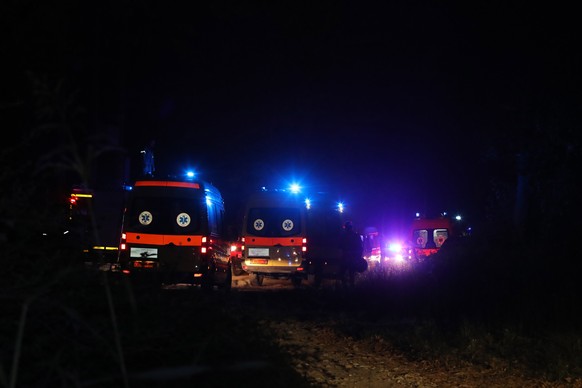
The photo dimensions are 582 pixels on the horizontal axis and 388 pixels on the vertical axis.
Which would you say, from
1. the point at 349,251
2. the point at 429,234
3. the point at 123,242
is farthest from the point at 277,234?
the point at 429,234

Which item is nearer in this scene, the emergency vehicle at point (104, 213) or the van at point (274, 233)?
the emergency vehicle at point (104, 213)

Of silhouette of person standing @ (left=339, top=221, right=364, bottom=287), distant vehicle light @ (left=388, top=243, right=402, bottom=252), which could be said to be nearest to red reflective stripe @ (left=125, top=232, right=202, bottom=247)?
silhouette of person standing @ (left=339, top=221, right=364, bottom=287)

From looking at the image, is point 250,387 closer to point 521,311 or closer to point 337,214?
point 521,311

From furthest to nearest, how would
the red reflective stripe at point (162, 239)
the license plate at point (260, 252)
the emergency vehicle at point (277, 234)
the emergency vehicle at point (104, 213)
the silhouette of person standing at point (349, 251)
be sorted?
the silhouette of person standing at point (349, 251)
the license plate at point (260, 252)
the emergency vehicle at point (277, 234)
the red reflective stripe at point (162, 239)
the emergency vehicle at point (104, 213)

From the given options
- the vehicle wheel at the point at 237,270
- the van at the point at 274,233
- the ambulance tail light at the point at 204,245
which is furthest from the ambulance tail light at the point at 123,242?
the vehicle wheel at the point at 237,270

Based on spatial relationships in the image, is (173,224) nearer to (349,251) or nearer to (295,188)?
(295,188)

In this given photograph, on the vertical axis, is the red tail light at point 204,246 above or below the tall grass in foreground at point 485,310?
above

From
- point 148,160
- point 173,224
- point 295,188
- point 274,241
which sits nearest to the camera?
point 173,224

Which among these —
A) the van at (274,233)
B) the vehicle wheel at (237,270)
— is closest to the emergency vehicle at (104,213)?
the van at (274,233)

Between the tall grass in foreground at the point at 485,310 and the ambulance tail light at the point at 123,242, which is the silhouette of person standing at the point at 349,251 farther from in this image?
the ambulance tail light at the point at 123,242

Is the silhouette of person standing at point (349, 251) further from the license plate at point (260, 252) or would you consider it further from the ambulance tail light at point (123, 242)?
the ambulance tail light at point (123, 242)

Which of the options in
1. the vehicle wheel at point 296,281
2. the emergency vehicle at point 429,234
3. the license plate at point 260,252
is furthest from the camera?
the emergency vehicle at point 429,234

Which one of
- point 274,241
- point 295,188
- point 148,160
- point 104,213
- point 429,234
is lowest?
point 274,241

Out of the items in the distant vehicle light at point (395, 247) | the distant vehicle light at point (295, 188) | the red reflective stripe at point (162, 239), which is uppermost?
the distant vehicle light at point (295, 188)
